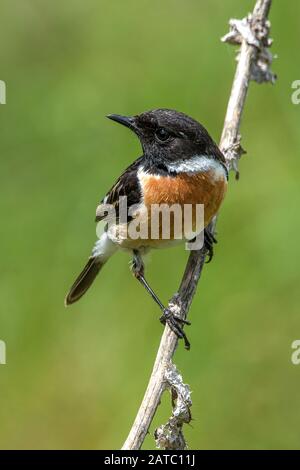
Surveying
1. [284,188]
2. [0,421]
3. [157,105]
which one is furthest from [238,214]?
[0,421]

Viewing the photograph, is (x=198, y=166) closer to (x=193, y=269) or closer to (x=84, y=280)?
(x=193, y=269)

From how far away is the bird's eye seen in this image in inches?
194

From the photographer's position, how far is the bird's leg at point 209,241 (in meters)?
5.18

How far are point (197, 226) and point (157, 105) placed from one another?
1.53 metres

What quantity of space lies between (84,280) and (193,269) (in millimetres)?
1133

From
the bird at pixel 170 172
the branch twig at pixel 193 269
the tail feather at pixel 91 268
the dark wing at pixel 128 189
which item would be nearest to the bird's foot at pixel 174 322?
the branch twig at pixel 193 269

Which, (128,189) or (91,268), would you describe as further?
(91,268)

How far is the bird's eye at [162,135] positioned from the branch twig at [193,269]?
40 centimetres

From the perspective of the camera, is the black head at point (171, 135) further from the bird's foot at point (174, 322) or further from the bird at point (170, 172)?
the bird's foot at point (174, 322)

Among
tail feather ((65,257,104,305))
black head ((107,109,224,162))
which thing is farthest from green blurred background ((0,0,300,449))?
black head ((107,109,224,162))

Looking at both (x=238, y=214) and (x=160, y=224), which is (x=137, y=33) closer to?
(x=238, y=214)

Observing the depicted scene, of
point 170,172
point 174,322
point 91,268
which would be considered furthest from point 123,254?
point 174,322

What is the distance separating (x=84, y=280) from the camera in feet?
19.1
